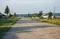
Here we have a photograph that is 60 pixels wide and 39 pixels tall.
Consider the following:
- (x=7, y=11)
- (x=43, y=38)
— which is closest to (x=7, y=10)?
(x=7, y=11)

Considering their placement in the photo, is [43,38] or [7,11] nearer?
[43,38]

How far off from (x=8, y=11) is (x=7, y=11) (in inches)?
31.0

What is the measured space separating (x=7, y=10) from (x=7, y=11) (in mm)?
851

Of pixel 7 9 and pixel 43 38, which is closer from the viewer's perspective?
pixel 43 38

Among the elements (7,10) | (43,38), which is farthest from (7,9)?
(43,38)

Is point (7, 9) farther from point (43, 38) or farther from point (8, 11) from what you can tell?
point (43, 38)

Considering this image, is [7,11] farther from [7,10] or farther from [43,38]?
[43,38]

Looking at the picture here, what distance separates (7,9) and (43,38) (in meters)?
119

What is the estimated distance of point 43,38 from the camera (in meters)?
13.5

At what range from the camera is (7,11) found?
130250 mm

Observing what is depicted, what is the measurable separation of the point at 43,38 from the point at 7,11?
118 metres

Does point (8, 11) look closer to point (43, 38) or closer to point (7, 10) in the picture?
point (7, 10)

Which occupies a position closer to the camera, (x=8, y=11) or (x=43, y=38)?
(x=43, y=38)

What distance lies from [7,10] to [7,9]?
86 cm
